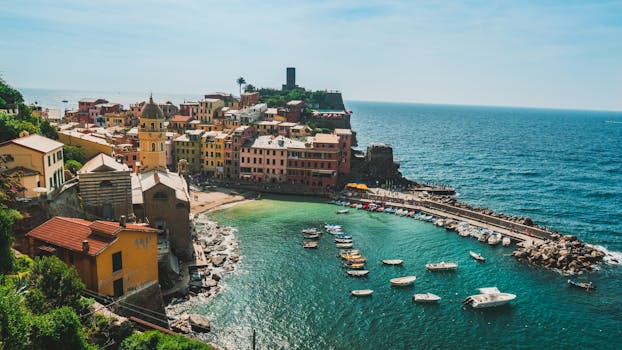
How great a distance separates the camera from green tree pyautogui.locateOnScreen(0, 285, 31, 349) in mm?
20016

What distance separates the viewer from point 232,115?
11381 cm

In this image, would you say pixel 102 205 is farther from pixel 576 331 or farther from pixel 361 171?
pixel 361 171

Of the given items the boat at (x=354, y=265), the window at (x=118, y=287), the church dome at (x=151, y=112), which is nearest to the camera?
the window at (x=118, y=287)

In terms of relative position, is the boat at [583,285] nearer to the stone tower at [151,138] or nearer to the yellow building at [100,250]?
the yellow building at [100,250]

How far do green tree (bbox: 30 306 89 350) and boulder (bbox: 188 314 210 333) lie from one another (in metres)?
15.9

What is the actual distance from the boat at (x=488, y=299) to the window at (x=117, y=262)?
34.7m

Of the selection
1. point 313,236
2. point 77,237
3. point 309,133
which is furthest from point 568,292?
point 309,133

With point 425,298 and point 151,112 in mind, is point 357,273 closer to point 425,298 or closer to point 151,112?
point 425,298

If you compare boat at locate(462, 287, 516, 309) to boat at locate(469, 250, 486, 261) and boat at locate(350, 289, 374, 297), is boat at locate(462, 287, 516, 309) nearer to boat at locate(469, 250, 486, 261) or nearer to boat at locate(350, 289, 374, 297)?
boat at locate(350, 289, 374, 297)

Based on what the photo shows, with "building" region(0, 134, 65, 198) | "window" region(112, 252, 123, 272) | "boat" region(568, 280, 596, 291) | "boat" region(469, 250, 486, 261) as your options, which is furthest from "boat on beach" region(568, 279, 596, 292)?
"building" region(0, 134, 65, 198)

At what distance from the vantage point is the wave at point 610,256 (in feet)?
195

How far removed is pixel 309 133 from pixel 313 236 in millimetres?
52999

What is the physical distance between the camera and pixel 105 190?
4675cm

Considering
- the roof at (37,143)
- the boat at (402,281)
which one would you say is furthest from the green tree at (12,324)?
the boat at (402,281)
